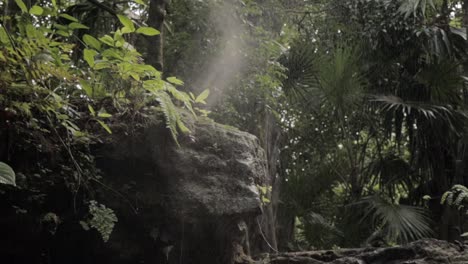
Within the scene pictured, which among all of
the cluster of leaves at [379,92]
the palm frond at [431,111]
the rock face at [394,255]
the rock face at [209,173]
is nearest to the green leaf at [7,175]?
the rock face at [209,173]

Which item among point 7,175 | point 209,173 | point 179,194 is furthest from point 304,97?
point 7,175

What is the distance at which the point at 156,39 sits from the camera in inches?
187

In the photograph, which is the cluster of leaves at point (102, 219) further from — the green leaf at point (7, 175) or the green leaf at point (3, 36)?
the green leaf at point (3, 36)

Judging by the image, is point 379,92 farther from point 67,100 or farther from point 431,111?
point 67,100

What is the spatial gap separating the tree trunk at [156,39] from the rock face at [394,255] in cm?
204

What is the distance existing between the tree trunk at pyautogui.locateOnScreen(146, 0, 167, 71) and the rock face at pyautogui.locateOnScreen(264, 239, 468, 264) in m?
2.04

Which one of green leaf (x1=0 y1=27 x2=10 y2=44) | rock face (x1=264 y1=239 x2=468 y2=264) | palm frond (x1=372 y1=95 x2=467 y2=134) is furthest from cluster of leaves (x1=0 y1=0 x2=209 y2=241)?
palm frond (x1=372 y1=95 x2=467 y2=134)

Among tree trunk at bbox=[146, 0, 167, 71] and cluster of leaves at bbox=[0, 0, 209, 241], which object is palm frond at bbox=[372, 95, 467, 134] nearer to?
tree trunk at bbox=[146, 0, 167, 71]

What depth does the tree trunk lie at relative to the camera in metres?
4.67

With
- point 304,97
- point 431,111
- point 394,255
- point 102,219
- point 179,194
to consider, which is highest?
point 304,97

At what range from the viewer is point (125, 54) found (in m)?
3.58

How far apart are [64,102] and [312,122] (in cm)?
661

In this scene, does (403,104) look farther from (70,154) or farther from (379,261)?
(70,154)

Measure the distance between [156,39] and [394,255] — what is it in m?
2.78
